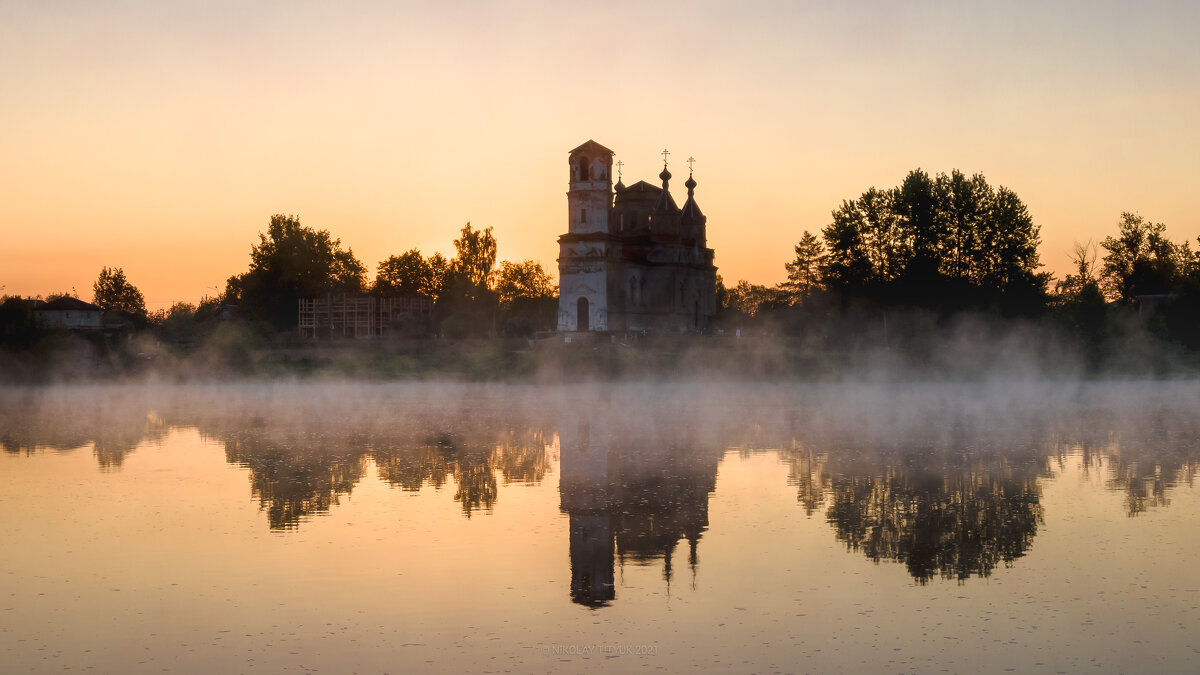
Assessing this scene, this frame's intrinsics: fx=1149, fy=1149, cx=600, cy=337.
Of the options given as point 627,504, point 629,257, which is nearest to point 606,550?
point 627,504

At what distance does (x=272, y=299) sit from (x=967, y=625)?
99539 mm

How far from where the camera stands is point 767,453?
93.4 ft

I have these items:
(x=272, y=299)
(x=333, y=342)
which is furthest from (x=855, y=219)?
(x=272, y=299)

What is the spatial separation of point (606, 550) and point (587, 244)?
200ft

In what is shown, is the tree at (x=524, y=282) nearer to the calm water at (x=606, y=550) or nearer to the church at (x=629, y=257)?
the church at (x=629, y=257)

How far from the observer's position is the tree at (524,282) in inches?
5192

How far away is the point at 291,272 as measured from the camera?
348ft

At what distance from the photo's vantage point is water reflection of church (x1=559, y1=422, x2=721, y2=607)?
15852 mm

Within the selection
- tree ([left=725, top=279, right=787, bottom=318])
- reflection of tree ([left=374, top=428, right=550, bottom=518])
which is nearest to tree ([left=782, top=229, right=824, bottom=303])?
tree ([left=725, top=279, right=787, bottom=318])

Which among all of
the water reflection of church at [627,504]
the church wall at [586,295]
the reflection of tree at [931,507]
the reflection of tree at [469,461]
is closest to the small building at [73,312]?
the church wall at [586,295]

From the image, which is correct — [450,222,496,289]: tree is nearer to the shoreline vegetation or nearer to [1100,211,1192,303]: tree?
the shoreline vegetation

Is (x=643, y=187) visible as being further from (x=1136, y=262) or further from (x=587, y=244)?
(x=1136, y=262)

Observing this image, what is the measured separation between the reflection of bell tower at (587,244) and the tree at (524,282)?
5177cm

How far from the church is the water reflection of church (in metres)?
45.5
